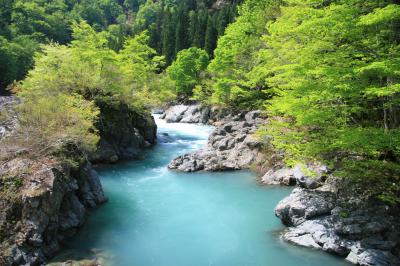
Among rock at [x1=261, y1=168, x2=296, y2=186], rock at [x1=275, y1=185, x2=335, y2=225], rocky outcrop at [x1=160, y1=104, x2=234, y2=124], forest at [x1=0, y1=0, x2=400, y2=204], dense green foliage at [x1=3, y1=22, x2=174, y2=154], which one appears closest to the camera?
forest at [x1=0, y1=0, x2=400, y2=204]

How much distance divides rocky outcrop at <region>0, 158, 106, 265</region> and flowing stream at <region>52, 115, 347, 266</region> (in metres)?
0.78

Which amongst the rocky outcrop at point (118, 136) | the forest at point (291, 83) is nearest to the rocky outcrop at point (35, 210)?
the forest at point (291, 83)

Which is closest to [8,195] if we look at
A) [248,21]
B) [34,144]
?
[34,144]

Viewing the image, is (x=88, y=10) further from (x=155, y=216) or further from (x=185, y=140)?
(x=155, y=216)

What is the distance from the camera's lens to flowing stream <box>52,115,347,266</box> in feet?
41.7

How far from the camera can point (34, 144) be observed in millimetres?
15094

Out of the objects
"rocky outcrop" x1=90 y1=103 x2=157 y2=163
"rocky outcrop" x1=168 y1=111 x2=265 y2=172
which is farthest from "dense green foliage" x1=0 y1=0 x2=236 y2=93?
"rocky outcrop" x1=168 y1=111 x2=265 y2=172

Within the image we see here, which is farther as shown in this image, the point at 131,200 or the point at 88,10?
the point at 88,10

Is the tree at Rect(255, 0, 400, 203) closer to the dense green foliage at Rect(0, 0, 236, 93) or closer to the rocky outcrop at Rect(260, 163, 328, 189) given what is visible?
the rocky outcrop at Rect(260, 163, 328, 189)

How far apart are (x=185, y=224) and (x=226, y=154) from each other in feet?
33.6

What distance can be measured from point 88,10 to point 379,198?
5480 inches

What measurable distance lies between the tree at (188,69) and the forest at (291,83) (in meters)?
0.14

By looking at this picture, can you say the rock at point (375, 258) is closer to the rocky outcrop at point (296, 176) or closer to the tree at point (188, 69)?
the rocky outcrop at point (296, 176)

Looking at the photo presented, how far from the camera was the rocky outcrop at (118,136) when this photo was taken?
25.0m
